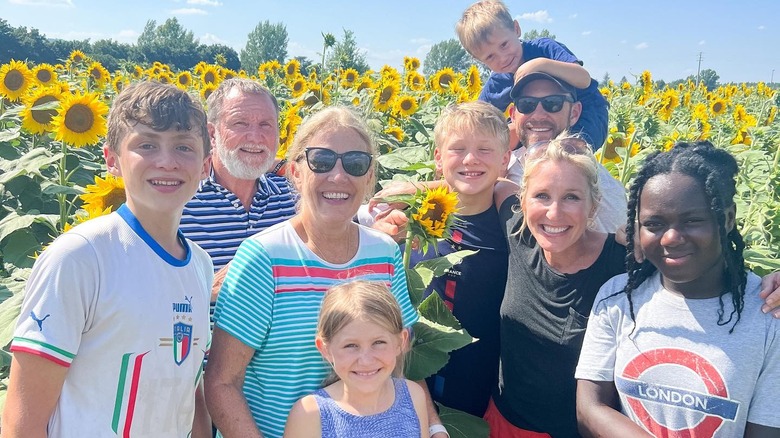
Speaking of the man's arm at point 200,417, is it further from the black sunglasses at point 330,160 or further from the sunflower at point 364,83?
the sunflower at point 364,83

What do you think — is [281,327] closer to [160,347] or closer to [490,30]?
[160,347]

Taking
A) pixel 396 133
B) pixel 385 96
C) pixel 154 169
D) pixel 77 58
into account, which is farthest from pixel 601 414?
pixel 77 58

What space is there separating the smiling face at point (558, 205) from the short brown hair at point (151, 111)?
109cm

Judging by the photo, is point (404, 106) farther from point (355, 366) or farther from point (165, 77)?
point (355, 366)

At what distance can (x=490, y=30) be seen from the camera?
3.94 metres

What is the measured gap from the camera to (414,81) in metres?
8.80

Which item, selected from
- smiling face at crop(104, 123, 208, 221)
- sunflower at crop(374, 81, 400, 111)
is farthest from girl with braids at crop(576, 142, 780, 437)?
sunflower at crop(374, 81, 400, 111)

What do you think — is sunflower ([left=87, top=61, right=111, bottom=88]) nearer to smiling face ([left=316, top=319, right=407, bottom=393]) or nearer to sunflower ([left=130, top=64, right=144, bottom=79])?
sunflower ([left=130, top=64, right=144, bottom=79])

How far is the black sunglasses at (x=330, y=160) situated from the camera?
2.02 metres

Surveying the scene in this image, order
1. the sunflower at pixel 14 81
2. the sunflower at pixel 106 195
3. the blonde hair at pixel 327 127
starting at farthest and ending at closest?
the sunflower at pixel 14 81
the sunflower at pixel 106 195
the blonde hair at pixel 327 127

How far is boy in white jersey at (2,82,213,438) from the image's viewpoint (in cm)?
147

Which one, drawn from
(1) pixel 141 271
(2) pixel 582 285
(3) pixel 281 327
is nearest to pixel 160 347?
(1) pixel 141 271

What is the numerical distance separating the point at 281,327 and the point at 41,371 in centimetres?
61

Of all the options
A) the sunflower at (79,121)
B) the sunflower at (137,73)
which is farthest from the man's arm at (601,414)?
the sunflower at (137,73)
